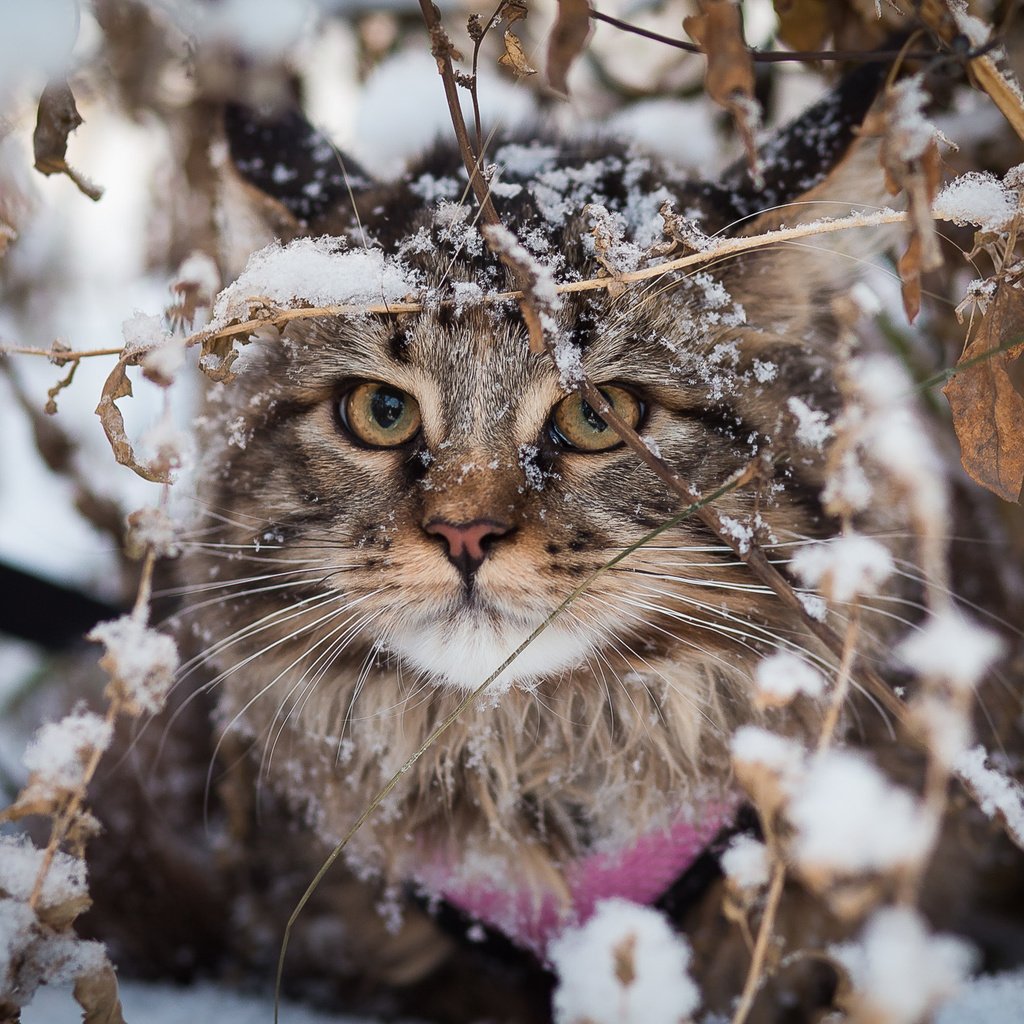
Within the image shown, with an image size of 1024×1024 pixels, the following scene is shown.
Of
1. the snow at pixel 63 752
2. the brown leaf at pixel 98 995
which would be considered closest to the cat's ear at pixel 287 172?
the snow at pixel 63 752

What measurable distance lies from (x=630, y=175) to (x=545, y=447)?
1.71ft

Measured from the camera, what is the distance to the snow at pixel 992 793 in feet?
2.83

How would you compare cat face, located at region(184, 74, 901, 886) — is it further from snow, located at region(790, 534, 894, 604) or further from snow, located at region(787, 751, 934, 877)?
snow, located at region(787, 751, 934, 877)

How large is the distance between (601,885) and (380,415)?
84cm

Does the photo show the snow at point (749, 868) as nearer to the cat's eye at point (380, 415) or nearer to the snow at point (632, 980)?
the snow at point (632, 980)

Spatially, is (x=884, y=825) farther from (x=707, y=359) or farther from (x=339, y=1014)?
(x=339, y=1014)

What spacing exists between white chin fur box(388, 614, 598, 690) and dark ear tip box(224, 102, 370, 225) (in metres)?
0.73

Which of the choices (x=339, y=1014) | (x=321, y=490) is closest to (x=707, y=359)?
(x=321, y=490)

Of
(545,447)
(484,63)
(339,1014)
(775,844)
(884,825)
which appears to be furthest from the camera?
(484,63)

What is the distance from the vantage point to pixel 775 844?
0.78 m

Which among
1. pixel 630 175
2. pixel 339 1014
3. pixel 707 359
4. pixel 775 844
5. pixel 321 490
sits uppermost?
pixel 630 175

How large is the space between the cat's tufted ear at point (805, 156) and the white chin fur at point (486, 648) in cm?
61

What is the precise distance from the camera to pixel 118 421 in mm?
1039

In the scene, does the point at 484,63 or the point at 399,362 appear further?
the point at 484,63
